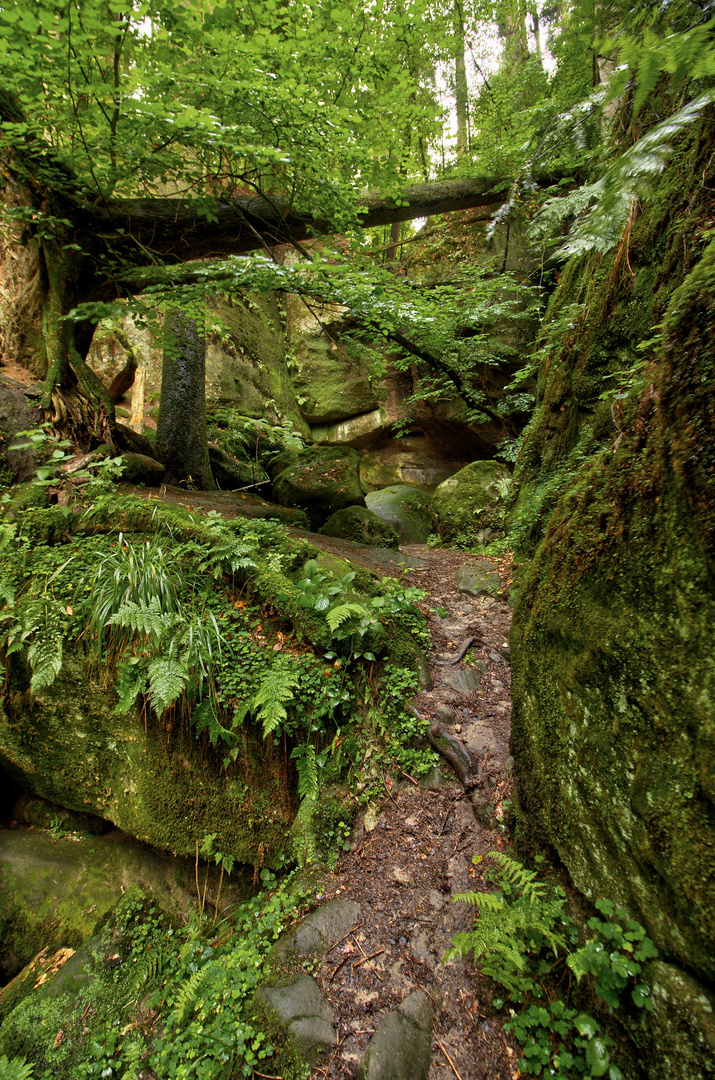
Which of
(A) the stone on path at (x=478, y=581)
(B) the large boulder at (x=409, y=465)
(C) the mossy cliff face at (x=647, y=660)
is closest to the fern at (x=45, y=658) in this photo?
(C) the mossy cliff face at (x=647, y=660)

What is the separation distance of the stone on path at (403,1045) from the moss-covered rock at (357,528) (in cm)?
543

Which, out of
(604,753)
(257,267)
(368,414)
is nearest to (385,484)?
(368,414)

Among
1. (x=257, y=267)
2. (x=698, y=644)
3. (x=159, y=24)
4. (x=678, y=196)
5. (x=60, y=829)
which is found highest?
(x=159, y=24)

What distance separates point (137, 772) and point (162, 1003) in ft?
4.94

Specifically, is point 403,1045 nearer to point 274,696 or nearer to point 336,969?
point 336,969

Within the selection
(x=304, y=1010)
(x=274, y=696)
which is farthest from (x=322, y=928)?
(x=274, y=696)

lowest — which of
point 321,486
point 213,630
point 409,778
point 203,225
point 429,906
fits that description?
point 429,906

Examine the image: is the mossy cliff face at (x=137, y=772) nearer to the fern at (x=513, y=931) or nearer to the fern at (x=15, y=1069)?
the fern at (x=15, y=1069)

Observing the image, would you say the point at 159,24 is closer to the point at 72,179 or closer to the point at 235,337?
the point at 72,179

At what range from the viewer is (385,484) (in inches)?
596

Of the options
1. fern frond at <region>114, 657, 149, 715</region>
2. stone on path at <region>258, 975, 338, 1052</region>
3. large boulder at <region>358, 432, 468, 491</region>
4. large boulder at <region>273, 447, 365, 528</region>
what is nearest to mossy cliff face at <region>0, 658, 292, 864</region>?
fern frond at <region>114, 657, 149, 715</region>

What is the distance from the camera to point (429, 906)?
2.47 metres

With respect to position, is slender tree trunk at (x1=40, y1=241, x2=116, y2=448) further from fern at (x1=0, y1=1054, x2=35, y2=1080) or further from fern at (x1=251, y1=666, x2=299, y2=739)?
fern at (x1=0, y1=1054, x2=35, y2=1080)

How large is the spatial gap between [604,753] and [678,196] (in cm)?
361
